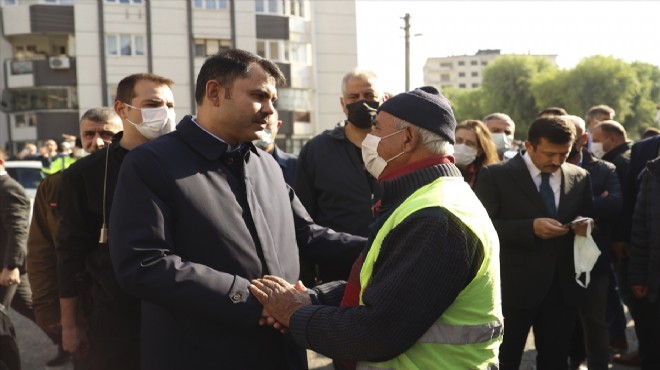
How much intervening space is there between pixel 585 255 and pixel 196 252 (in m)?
3.06

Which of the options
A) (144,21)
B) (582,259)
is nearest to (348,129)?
(582,259)

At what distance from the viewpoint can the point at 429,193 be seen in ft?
7.25

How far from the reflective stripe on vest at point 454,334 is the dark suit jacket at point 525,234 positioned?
2389mm

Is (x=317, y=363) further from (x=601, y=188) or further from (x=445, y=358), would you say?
(x=445, y=358)

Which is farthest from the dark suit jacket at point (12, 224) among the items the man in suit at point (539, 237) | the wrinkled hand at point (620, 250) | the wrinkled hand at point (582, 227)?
the wrinkled hand at point (620, 250)

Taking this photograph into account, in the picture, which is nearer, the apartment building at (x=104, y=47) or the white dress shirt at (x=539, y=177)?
the white dress shirt at (x=539, y=177)

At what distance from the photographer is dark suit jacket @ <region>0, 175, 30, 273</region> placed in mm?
5602

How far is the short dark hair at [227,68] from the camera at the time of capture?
269 centimetres

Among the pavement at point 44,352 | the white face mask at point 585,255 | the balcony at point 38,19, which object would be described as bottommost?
the pavement at point 44,352

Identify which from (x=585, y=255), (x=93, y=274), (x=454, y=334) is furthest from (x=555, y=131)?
(x=93, y=274)

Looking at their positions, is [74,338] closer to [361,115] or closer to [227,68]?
[227,68]

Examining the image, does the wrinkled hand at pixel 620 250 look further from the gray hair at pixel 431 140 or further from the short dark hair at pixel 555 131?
the gray hair at pixel 431 140

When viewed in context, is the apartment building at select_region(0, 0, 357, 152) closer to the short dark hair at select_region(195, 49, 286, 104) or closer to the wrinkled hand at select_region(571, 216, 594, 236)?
the wrinkled hand at select_region(571, 216, 594, 236)

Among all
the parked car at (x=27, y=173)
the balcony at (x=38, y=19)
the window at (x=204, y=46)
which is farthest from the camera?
the window at (x=204, y=46)
